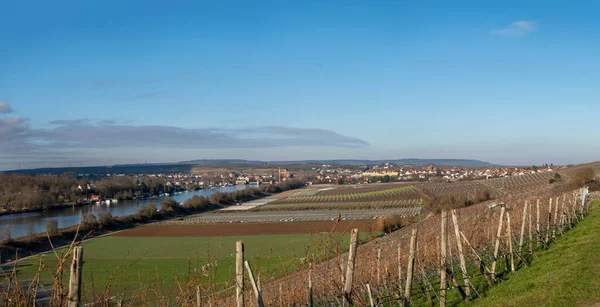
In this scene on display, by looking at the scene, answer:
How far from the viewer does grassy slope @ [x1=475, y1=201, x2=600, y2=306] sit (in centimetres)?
630

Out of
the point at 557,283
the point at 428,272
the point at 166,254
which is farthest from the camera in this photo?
the point at 166,254

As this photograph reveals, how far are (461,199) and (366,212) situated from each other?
14.2 metres

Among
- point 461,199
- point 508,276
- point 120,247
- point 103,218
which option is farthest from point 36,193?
point 508,276

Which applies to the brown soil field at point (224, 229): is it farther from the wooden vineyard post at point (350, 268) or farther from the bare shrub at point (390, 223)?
the wooden vineyard post at point (350, 268)

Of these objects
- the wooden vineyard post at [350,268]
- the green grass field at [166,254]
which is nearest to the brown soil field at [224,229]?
the green grass field at [166,254]

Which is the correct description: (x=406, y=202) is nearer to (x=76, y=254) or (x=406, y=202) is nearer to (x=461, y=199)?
(x=461, y=199)

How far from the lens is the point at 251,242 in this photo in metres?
39.5

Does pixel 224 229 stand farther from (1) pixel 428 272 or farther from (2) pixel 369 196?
(1) pixel 428 272

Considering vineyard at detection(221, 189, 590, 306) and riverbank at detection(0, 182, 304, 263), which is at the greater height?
vineyard at detection(221, 189, 590, 306)

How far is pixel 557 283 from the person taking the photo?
23.1ft

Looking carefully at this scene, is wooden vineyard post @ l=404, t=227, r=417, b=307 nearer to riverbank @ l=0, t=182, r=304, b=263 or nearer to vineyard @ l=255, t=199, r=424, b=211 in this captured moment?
riverbank @ l=0, t=182, r=304, b=263

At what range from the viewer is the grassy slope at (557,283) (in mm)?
6305

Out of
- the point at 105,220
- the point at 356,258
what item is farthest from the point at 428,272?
the point at 105,220

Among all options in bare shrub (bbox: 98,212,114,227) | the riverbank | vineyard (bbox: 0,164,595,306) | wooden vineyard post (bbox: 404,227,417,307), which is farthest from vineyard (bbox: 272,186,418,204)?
wooden vineyard post (bbox: 404,227,417,307)
